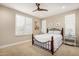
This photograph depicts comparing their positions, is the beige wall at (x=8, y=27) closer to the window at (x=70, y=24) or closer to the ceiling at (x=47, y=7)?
the ceiling at (x=47, y=7)

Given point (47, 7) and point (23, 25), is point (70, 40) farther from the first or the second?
point (23, 25)

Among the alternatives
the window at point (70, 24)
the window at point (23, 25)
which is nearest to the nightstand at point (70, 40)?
the window at point (70, 24)

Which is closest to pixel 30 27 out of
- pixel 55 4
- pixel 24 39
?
pixel 24 39

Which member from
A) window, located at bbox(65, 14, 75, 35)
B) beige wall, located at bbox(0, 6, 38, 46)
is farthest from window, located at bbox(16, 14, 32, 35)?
window, located at bbox(65, 14, 75, 35)

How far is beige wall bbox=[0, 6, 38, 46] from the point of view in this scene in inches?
64.7

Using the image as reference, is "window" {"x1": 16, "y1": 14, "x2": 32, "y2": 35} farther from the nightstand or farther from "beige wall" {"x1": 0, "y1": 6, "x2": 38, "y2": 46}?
the nightstand

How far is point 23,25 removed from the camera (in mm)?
1750

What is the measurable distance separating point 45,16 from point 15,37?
968 mm

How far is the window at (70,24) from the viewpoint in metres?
1.64

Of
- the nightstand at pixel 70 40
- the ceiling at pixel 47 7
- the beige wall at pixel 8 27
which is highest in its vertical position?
the ceiling at pixel 47 7

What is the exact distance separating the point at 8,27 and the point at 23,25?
381 millimetres

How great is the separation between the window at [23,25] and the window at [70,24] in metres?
0.94

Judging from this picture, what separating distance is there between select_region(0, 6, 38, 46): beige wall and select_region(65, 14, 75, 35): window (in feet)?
3.33

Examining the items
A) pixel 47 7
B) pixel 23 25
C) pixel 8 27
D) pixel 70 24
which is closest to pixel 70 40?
pixel 70 24
